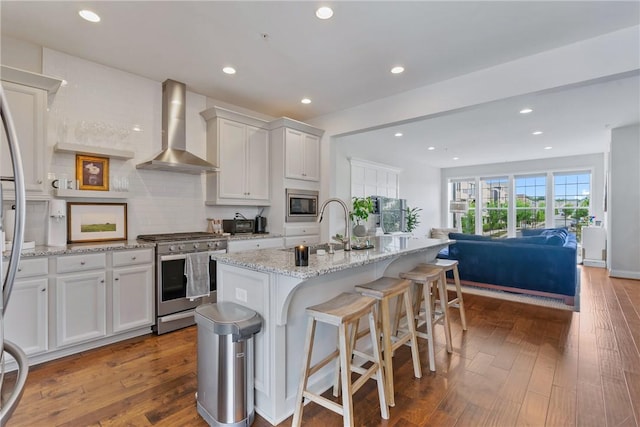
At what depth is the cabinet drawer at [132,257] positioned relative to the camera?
9.40ft

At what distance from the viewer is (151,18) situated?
2455 mm

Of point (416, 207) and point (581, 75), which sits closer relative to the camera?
point (581, 75)

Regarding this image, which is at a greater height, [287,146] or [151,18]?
[151,18]

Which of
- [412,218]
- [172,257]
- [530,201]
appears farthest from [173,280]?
[530,201]

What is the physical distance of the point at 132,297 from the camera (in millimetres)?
2965

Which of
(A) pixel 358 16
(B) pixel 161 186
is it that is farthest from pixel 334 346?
(B) pixel 161 186

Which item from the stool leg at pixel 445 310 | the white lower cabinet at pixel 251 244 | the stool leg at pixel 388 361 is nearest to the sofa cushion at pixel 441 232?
the white lower cabinet at pixel 251 244

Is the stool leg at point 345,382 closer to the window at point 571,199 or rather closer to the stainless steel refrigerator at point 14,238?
the stainless steel refrigerator at point 14,238

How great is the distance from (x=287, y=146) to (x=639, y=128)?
6.22m

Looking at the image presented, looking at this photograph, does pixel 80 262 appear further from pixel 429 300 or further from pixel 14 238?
pixel 429 300

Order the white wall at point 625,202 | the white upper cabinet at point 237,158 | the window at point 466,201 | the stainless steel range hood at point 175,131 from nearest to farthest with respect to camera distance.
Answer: the stainless steel range hood at point 175,131 → the white upper cabinet at point 237,158 → the white wall at point 625,202 → the window at point 466,201

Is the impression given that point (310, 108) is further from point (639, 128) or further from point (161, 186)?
point (639, 128)

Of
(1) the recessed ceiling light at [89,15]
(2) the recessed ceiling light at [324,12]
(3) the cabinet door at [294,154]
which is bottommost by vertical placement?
(3) the cabinet door at [294,154]

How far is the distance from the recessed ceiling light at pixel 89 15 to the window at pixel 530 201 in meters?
9.82
